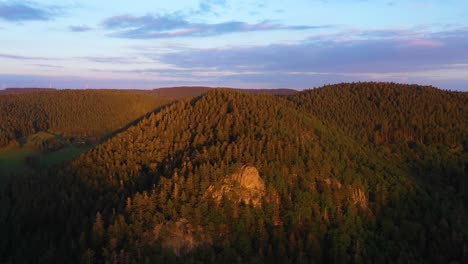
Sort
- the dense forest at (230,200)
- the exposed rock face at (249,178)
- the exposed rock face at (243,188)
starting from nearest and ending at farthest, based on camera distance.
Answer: the dense forest at (230,200)
the exposed rock face at (243,188)
the exposed rock face at (249,178)

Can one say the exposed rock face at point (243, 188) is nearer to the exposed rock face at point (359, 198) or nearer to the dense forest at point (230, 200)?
the dense forest at point (230, 200)

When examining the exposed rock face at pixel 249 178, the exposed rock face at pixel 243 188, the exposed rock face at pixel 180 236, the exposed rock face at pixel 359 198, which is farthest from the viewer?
the exposed rock face at pixel 359 198

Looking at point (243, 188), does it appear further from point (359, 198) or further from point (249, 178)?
point (359, 198)

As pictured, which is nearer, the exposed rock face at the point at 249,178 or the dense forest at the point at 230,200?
the dense forest at the point at 230,200

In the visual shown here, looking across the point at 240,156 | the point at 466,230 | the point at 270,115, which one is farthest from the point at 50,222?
the point at 466,230

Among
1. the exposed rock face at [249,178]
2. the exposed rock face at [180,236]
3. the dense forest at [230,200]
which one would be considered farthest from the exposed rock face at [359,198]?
the exposed rock face at [180,236]

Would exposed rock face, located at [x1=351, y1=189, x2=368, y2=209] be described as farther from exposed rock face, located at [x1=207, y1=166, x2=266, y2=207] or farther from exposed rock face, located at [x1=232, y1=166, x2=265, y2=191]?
exposed rock face, located at [x1=232, y1=166, x2=265, y2=191]

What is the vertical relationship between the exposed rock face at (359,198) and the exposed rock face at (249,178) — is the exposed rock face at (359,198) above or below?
below
